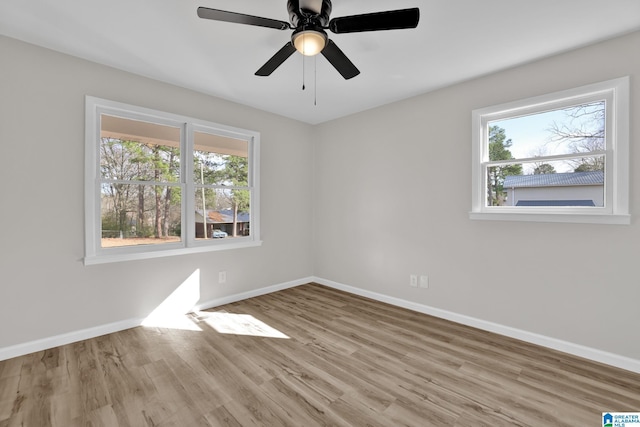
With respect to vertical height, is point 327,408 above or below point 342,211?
below

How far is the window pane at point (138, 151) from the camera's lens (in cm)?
279

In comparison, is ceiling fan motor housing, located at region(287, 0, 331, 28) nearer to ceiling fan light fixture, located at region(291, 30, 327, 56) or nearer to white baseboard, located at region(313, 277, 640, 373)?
ceiling fan light fixture, located at region(291, 30, 327, 56)

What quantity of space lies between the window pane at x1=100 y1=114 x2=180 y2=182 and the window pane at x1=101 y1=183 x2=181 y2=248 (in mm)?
125

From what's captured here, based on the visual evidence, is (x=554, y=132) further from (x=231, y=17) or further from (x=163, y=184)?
(x=163, y=184)

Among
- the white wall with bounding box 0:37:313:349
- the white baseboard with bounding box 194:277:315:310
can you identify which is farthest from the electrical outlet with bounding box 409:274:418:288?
the white wall with bounding box 0:37:313:349

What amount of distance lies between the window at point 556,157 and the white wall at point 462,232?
0.26 ft

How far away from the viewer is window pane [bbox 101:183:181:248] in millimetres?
2789

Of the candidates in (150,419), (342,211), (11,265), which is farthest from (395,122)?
(11,265)

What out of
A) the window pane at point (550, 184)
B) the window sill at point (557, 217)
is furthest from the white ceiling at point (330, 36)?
the window sill at point (557, 217)

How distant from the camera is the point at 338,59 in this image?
6.53 feet

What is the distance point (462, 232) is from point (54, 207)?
3.92m

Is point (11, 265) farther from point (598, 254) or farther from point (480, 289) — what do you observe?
point (598, 254)

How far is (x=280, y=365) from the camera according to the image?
87.7 inches

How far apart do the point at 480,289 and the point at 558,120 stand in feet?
5.72
